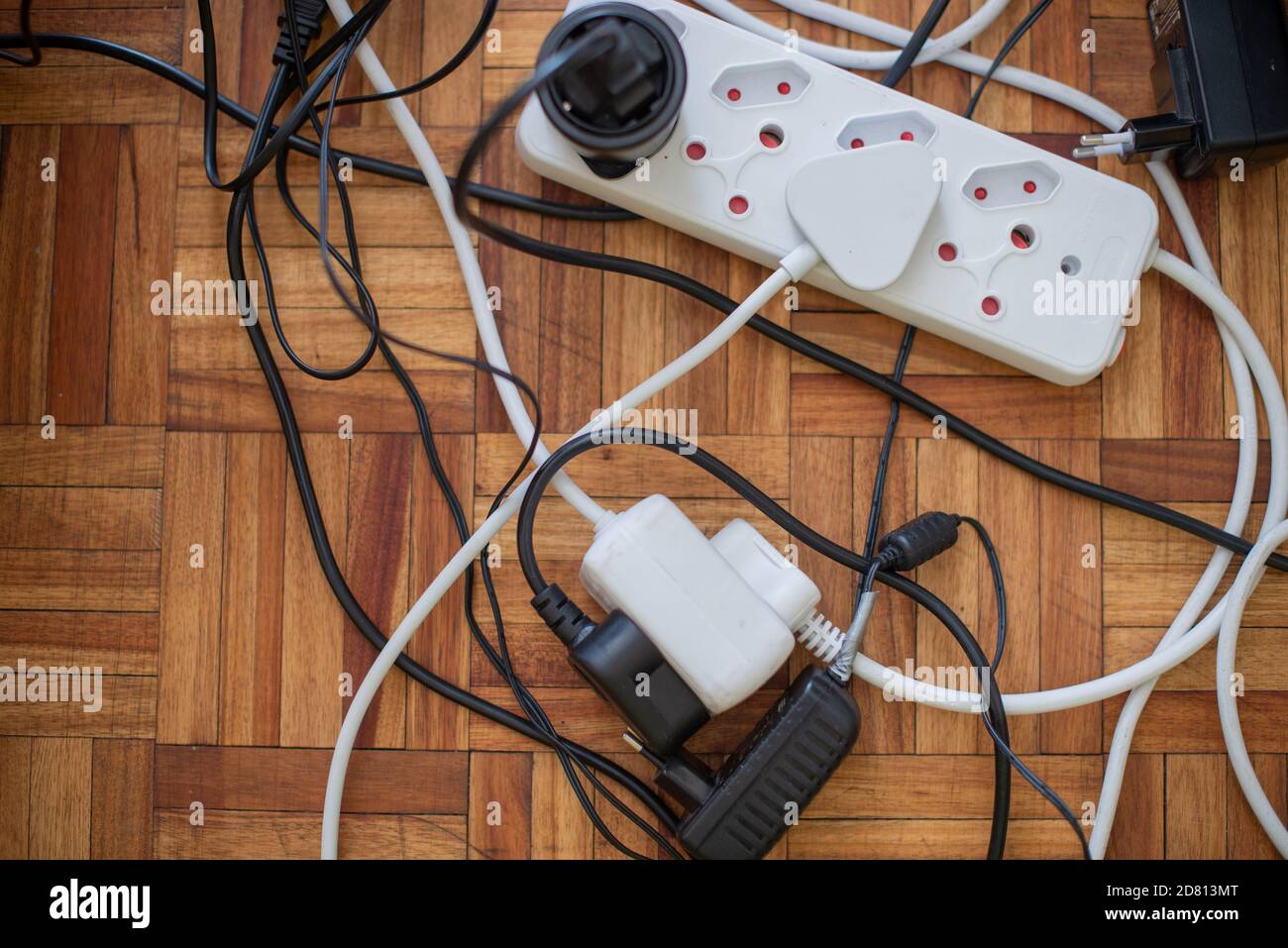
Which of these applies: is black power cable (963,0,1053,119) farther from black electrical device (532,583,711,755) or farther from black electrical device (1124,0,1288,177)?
black electrical device (532,583,711,755)

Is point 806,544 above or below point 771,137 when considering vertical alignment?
below

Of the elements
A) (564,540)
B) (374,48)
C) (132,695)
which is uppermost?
(374,48)

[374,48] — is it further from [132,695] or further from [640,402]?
[132,695]

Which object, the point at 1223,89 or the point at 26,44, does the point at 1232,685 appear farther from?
the point at 26,44

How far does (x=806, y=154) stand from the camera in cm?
73

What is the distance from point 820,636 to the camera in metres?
0.71

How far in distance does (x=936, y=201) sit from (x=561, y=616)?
43 cm

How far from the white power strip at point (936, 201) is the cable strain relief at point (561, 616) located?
1.02ft

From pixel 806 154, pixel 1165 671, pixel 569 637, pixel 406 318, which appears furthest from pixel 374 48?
pixel 1165 671

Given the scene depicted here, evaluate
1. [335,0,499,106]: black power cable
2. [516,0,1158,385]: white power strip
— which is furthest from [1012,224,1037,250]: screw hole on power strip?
[335,0,499,106]: black power cable

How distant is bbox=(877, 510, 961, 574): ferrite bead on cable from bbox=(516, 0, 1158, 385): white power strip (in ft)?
0.49

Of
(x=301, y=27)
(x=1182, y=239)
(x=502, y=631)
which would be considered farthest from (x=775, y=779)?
(x=301, y=27)

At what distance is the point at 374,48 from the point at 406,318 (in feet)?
0.77

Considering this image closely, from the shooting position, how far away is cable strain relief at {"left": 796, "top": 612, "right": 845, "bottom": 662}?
0.71 m
